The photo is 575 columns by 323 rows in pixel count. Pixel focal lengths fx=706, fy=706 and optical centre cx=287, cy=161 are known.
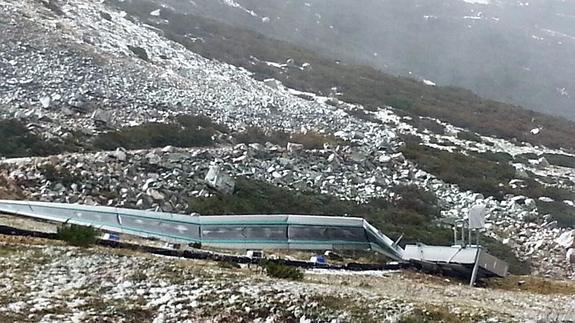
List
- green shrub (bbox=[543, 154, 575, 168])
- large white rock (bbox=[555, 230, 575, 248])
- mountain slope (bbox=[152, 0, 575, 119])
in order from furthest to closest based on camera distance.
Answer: mountain slope (bbox=[152, 0, 575, 119]) → green shrub (bbox=[543, 154, 575, 168]) → large white rock (bbox=[555, 230, 575, 248])

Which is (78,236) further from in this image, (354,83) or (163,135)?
(354,83)

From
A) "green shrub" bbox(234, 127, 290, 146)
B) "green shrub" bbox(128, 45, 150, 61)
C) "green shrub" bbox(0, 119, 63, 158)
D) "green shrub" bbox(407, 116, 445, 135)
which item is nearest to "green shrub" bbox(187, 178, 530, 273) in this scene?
"green shrub" bbox(0, 119, 63, 158)

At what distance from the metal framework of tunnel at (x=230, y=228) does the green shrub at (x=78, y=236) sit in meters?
3.05

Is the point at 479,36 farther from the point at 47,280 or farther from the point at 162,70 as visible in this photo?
the point at 47,280

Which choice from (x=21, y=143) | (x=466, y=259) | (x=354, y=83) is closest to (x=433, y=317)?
(x=466, y=259)

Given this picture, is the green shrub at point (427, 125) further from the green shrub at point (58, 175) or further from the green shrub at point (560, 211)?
the green shrub at point (58, 175)

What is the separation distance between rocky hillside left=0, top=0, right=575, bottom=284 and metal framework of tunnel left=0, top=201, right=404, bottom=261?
2352 millimetres

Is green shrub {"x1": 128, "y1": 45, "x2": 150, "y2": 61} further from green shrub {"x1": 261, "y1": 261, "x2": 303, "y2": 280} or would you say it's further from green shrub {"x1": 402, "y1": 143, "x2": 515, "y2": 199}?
green shrub {"x1": 261, "y1": 261, "x2": 303, "y2": 280}

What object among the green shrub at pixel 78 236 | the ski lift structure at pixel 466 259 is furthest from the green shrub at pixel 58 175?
the ski lift structure at pixel 466 259

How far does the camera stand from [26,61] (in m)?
29.9

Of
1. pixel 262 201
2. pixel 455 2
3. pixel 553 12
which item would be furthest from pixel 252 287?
pixel 553 12

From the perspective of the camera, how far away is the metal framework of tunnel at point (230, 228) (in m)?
15.2

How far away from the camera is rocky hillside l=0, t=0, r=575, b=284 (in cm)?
2020

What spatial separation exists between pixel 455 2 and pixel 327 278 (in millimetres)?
101034
